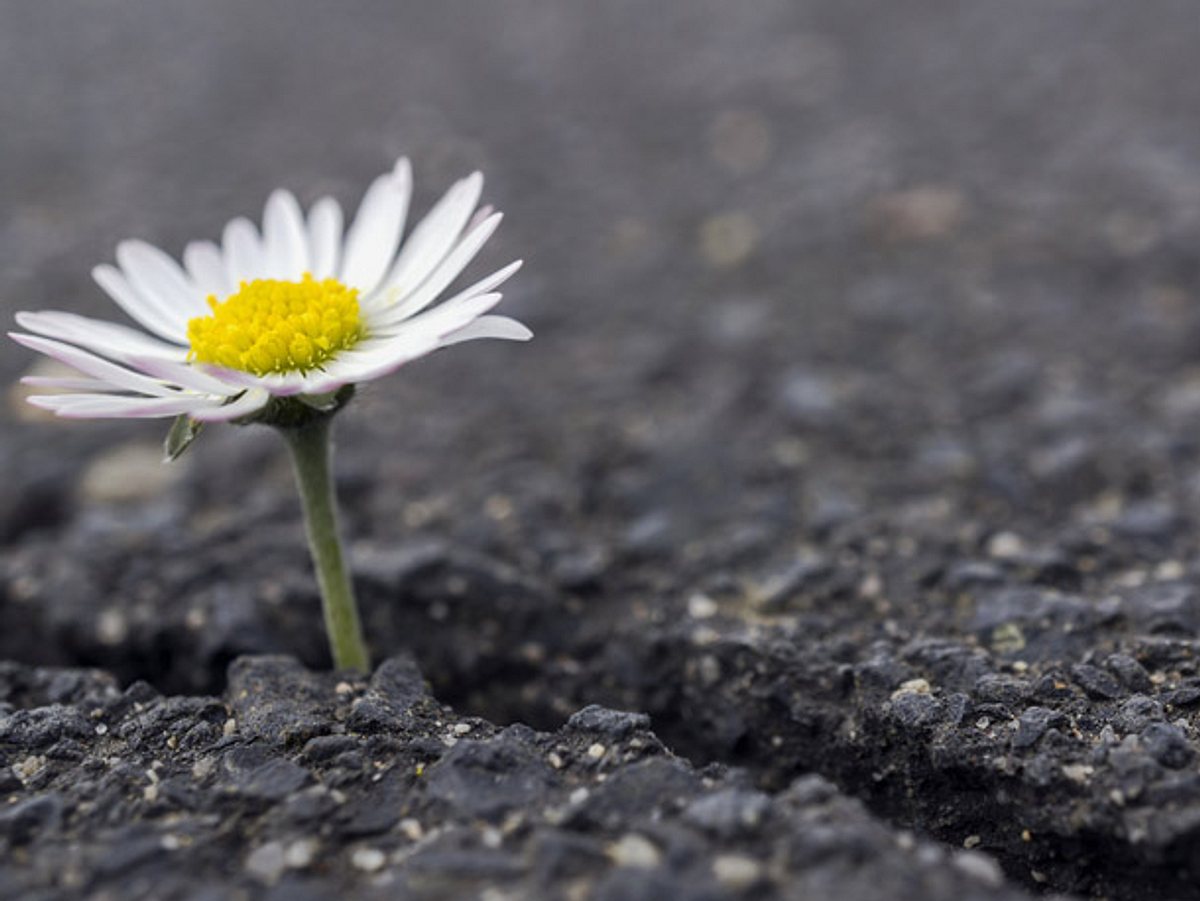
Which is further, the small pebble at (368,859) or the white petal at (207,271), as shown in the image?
the white petal at (207,271)

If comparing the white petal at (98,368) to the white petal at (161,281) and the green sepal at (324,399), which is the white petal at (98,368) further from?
the white petal at (161,281)

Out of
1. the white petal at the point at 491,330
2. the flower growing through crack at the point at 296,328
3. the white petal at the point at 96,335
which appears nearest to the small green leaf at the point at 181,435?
the flower growing through crack at the point at 296,328

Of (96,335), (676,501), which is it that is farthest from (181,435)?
(676,501)

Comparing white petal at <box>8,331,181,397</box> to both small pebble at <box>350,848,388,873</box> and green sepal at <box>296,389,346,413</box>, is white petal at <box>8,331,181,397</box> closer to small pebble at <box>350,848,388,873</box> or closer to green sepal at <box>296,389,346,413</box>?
green sepal at <box>296,389,346,413</box>

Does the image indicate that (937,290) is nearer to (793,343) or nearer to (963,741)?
(793,343)

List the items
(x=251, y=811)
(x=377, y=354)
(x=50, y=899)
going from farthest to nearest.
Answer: (x=377, y=354) → (x=251, y=811) → (x=50, y=899)

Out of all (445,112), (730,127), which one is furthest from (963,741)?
(445,112)

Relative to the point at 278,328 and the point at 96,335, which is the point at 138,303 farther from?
the point at 278,328
